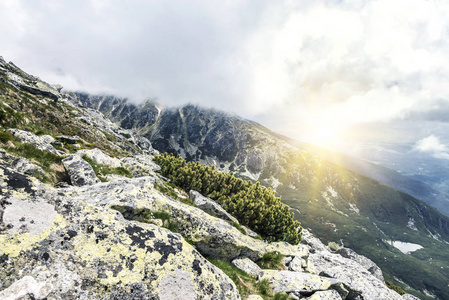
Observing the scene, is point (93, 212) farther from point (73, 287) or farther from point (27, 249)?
point (73, 287)

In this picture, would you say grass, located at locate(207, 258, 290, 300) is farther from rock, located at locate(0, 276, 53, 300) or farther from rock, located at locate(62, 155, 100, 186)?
rock, located at locate(62, 155, 100, 186)

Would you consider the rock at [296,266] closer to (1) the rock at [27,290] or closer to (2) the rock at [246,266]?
(2) the rock at [246,266]

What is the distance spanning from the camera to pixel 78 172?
589 inches

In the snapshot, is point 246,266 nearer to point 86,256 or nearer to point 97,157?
point 86,256

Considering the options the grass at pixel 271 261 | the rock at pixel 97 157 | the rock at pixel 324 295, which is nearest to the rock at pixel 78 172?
the rock at pixel 97 157

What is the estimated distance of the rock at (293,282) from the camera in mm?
12328

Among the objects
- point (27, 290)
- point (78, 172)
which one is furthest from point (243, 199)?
point (27, 290)

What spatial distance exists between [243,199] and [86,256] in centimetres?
2894

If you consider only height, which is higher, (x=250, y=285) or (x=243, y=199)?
(x=243, y=199)

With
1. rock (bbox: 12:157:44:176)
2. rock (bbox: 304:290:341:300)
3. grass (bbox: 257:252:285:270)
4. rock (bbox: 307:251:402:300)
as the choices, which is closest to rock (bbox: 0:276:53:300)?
rock (bbox: 12:157:44:176)

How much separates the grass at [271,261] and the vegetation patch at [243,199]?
949 cm

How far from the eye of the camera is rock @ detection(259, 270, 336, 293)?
1233cm

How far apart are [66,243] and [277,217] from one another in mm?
31870

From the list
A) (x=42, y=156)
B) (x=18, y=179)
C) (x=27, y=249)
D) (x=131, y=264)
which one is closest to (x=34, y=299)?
(x=27, y=249)
